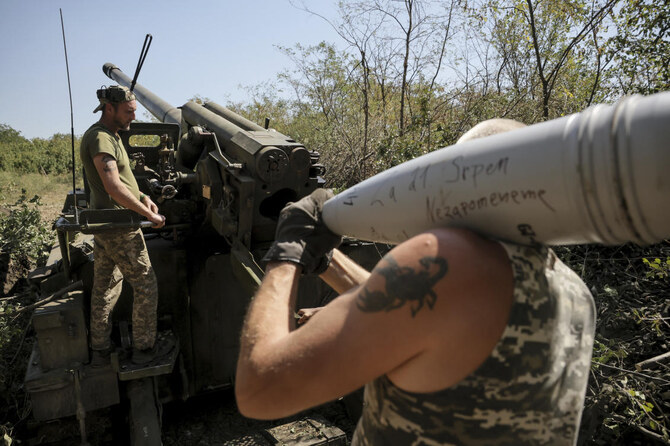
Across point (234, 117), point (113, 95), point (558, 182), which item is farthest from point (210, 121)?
point (558, 182)

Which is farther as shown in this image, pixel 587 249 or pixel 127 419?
pixel 587 249

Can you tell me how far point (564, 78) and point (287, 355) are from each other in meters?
8.52

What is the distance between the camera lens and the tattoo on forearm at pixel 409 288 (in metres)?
1.12

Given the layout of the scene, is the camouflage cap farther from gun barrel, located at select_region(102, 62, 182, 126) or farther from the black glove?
the black glove

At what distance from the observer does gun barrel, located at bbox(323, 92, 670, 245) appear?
964mm

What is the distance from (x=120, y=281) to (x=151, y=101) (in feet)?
10.1

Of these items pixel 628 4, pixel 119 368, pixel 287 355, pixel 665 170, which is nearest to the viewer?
pixel 665 170

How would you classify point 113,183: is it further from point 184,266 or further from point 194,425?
point 194,425

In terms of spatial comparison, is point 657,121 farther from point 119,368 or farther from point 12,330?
point 12,330

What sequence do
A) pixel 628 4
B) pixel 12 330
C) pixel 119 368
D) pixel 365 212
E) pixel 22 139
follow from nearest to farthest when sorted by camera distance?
pixel 365 212 < pixel 119 368 < pixel 12 330 < pixel 628 4 < pixel 22 139

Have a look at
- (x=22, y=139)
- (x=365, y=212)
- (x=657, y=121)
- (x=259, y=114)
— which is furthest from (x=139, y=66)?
(x=22, y=139)

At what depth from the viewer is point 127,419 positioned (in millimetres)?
4332

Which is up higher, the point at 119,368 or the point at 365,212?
the point at 365,212

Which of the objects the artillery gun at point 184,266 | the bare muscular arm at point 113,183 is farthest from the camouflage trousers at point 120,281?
the bare muscular arm at point 113,183
